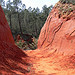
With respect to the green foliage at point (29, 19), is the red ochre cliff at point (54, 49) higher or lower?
higher

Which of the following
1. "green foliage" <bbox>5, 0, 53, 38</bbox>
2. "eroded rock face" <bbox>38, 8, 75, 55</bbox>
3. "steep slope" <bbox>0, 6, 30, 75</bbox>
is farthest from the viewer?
"green foliage" <bbox>5, 0, 53, 38</bbox>

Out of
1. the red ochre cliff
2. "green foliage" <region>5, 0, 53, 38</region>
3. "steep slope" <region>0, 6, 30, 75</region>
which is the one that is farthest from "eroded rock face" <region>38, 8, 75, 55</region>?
"green foliage" <region>5, 0, 53, 38</region>

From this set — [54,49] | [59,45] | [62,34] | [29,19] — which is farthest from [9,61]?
[29,19]

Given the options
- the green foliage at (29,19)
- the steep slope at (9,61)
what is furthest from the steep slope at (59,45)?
the green foliage at (29,19)

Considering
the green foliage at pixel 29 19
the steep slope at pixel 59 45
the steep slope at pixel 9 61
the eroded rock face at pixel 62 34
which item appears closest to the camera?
the steep slope at pixel 9 61

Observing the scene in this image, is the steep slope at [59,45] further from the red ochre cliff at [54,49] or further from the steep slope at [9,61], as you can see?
the steep slope at [9,61]

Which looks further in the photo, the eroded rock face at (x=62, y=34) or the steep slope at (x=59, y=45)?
the eroded rock face at (x=62, y=34)

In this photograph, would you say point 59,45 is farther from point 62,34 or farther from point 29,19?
point 29,19

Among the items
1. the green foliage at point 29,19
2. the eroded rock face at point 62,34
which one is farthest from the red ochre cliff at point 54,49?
the green foliage at point 29,19

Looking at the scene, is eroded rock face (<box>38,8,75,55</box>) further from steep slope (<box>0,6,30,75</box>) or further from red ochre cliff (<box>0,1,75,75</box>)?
steep slope (<box>0,6,30,75</box>)

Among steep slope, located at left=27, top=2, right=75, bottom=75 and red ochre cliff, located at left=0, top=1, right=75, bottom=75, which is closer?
red ochre cliff, located at left=0, top=1, right=75, bottom=75

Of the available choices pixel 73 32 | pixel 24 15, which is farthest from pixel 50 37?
pixel 24 15

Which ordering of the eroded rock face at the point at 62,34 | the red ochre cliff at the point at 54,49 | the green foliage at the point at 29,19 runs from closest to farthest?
the red ochre cliff at the point at 54,49 < the eroded rock face at the point at 62,34 < the green foliage at the point at 29,19

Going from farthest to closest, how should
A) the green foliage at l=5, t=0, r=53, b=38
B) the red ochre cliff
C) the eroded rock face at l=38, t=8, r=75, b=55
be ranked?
1. the green foliage at l=5, t=0, r=53, b=38
2. the eroded rock face at l=38, t=8, r=75, b=55
3. the red ochre cliff
